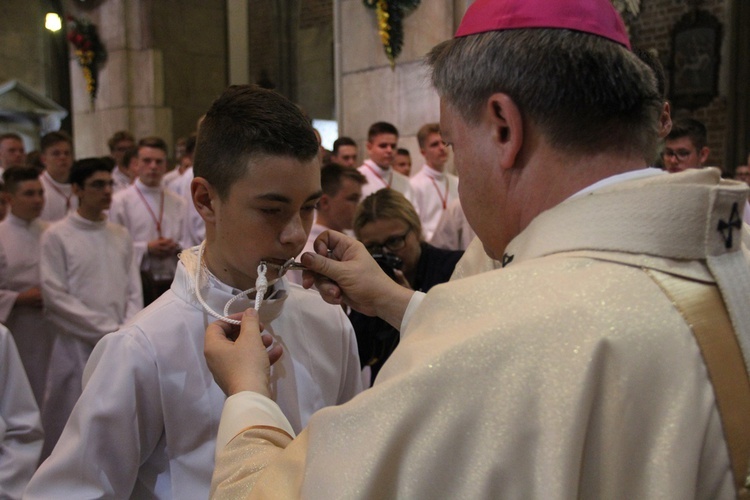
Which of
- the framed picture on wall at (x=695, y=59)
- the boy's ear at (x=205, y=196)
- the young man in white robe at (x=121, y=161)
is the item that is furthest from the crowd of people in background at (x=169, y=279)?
the framed picture on wall at (x=695, y=59)

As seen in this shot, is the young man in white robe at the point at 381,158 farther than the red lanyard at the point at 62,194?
No

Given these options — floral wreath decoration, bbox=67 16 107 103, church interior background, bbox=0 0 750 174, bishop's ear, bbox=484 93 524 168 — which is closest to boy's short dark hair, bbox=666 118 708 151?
bishop's ear, bbox=484 93 524 168

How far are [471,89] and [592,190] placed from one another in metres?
0.23

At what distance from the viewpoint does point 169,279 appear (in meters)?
5.58

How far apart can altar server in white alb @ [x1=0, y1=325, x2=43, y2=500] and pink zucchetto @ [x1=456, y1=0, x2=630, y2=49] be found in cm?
219

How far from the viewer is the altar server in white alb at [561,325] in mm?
845

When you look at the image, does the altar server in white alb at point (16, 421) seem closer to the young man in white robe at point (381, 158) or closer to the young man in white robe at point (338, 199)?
the young man in white robe at point (338, 199)

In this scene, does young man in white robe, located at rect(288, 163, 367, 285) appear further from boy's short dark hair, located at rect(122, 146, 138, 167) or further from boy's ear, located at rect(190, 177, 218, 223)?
boy's short dark hair, located at rect(122, 146, 138, 167)

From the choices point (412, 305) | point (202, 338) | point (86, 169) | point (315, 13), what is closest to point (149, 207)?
point (86, 169)

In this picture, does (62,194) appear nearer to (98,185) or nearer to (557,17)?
(98,185)

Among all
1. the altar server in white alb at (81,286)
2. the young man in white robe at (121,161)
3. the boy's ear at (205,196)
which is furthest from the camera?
the young man in white robe at (121,161)

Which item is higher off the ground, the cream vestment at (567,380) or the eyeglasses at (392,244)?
the cream vestment at (567,380)

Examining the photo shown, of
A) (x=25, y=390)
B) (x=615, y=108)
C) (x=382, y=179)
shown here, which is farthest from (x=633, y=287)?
(x=382, y=179)

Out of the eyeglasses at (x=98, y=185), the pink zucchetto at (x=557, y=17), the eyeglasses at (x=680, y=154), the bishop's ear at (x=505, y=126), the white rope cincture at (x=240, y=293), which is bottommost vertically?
the white rope cincture at (x=240, y=293)
